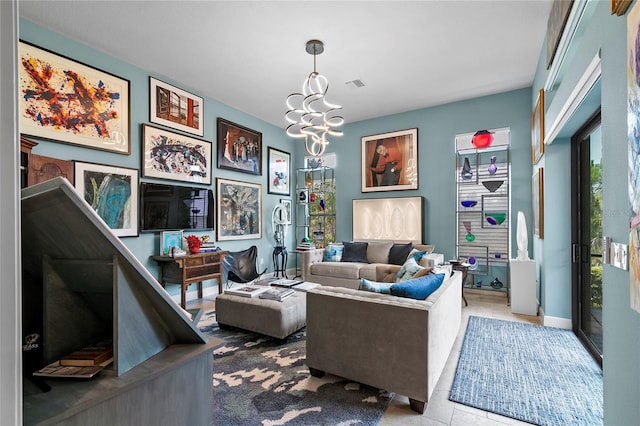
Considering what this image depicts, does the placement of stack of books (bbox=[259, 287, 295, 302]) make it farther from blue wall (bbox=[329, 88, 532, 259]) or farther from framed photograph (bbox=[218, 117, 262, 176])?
blue wall (bbox=[329, 88, 532, 259])

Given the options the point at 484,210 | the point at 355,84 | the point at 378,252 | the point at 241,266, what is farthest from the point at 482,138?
the point at 241,266

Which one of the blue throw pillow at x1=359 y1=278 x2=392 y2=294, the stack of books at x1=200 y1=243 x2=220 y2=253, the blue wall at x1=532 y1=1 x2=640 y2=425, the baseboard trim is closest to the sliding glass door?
the baseboard trim

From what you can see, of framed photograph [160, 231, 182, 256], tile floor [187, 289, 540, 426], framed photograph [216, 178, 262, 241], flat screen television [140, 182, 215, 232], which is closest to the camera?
tile floor [187, 289, 540, 426]

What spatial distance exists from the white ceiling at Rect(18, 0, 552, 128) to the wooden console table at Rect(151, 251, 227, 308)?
8.07ft

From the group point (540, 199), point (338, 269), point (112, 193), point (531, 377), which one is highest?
point (112, 193)

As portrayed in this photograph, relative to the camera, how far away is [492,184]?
187 inches

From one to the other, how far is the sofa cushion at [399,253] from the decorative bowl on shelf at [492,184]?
1.49 metres

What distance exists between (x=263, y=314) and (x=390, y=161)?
394 centimetres

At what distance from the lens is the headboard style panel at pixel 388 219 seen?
17.7 ft

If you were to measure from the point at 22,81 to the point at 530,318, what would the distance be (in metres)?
6.01

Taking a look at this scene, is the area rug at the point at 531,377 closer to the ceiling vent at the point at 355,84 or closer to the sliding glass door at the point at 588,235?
the sliding glass door at the point at 588,235

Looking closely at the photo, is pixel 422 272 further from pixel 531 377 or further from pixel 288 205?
pixel 288 205

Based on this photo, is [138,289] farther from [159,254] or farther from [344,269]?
[344,269]

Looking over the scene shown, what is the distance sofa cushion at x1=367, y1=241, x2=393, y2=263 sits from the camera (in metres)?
5.08
